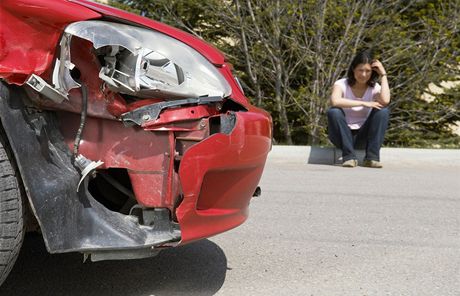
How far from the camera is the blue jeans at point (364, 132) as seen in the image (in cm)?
717

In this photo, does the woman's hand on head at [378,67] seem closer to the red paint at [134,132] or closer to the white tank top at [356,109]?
the white tank top at [356,109]

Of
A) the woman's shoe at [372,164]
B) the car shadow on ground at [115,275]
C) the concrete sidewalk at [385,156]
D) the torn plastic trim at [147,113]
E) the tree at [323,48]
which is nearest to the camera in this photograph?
the torn plastic trim at [147,113]

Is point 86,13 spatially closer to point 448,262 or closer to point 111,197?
point 111,197

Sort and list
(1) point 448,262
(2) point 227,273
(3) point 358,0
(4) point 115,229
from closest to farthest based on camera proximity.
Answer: (4) point 115,229 → (2) point 227,273 → (1) point 448,262 → (3) point 358,0

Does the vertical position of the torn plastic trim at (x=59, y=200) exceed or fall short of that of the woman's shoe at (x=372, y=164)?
it exceeds it

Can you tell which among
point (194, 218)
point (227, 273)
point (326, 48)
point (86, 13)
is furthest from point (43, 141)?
point (326, 48)

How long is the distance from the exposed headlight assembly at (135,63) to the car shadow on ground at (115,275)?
40.1 inches

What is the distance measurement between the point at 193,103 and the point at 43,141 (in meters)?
0.59

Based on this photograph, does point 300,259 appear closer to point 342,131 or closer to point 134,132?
point 134,132

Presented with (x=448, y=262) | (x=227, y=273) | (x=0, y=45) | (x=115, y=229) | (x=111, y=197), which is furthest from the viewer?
(x=448, y=262)

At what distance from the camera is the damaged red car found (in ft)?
7.32

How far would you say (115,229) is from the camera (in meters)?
2.39

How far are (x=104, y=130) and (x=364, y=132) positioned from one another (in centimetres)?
541

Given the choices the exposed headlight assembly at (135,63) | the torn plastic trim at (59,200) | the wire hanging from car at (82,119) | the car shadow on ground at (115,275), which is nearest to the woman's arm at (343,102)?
the car shadow on ground at (115,275)
